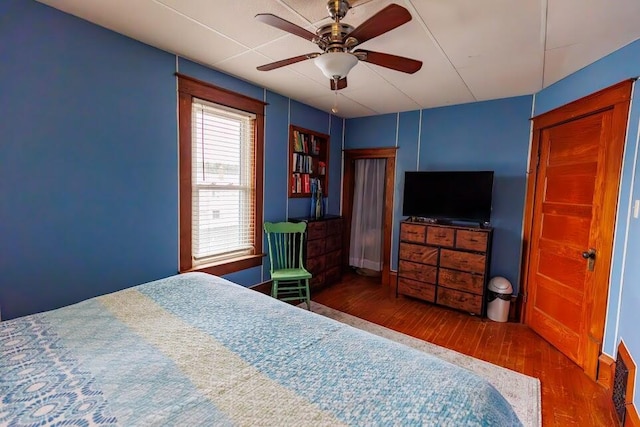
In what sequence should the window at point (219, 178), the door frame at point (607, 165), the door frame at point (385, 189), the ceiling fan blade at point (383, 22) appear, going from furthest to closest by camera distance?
the door frame at point (385, 189), the window at point (219, 178), the door frame at point (607, 165), the ceiling fan blade at point (383, 22)

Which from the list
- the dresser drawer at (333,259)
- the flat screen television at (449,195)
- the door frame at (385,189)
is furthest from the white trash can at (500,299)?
the dresser drawer at (333,259)

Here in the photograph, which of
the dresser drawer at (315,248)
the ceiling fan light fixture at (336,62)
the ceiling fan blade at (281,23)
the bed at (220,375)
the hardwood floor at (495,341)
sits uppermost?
the ceiling fan blade at (281,23)

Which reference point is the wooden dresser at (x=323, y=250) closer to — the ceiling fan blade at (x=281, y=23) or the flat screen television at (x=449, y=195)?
the flat screen television at (x=449, y=195)

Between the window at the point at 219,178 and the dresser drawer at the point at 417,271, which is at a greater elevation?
the window at the point at 219,178

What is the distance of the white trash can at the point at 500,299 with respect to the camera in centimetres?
314

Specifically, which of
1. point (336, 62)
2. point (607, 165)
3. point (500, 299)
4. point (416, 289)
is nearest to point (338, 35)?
point (336, 62)

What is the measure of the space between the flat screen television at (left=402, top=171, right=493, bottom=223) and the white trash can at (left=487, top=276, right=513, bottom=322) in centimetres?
70

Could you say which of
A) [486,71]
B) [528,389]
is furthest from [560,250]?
[486,71]

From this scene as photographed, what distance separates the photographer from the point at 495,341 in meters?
2.74

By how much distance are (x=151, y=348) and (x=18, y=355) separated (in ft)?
1.46

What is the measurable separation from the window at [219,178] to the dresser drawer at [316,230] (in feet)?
1.95

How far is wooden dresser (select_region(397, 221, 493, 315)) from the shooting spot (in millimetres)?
3166

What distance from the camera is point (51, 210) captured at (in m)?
Result: 1.92

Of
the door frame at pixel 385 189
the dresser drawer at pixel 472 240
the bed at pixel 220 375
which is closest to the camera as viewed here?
the bed at pixel 220 375
